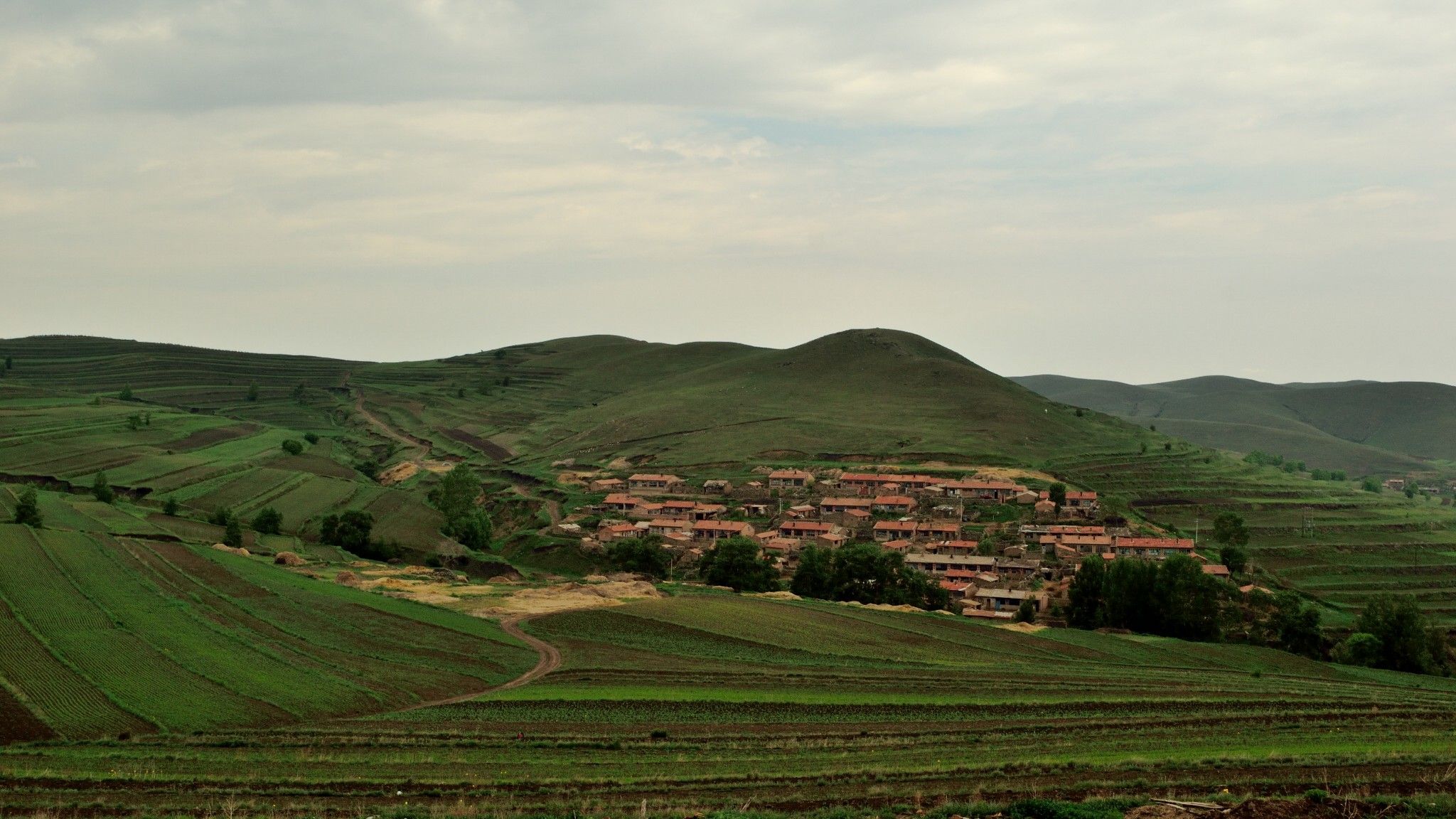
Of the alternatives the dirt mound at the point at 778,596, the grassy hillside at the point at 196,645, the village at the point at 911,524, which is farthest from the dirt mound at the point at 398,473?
the dirt mound at the point at 778,596

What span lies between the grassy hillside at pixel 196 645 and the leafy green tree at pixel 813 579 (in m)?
31.8

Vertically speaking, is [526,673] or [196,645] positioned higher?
[196,645]

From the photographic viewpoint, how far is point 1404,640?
7588cm

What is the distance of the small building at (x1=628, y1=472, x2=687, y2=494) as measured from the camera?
139 m

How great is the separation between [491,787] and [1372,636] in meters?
66.8

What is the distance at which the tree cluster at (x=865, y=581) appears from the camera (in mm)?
90875

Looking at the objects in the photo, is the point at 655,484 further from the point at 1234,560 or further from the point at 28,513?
the point at 28,513

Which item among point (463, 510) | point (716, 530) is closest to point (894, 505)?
point (716, 530)

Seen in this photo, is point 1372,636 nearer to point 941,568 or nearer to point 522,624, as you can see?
point 941,568

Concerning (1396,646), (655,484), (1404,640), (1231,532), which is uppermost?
(655,484)

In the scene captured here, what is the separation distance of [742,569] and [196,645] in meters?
50.6

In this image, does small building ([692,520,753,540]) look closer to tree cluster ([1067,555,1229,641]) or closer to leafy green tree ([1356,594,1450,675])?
tree cluster ([1067,555,1229,641])

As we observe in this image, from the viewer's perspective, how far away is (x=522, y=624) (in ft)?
234

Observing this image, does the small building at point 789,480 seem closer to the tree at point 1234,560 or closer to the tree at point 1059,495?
the tree at point 1059,495
